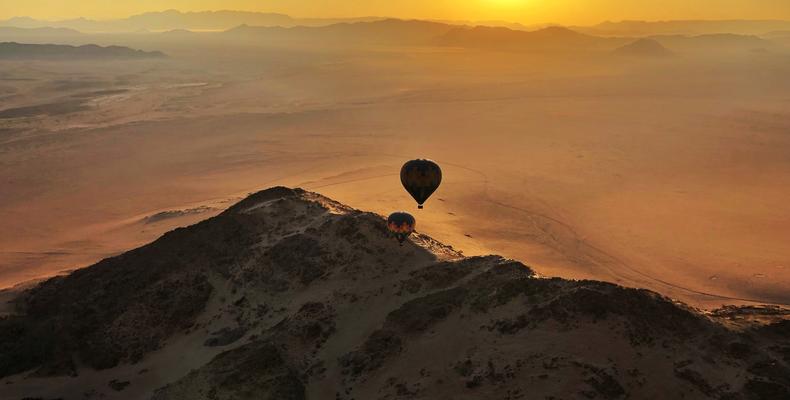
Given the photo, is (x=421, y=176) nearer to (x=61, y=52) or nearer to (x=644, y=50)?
(x=644, y=50)

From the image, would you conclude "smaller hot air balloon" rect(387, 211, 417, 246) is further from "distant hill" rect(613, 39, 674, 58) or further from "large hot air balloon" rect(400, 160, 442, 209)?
"distant hill" rect(613, 39, 674, 58)

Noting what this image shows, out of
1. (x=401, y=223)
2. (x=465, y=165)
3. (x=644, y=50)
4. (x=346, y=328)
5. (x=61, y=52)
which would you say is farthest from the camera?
(x=644, y=50)

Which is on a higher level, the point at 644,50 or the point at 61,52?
the point at 644,50

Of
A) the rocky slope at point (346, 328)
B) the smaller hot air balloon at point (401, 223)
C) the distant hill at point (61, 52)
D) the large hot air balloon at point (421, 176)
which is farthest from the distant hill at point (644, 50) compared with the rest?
the smaller hot air balloon at point (401, 223)

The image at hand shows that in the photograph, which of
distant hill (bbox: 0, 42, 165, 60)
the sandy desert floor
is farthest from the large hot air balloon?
distant hill (bbox: 0, 42, 165, 60)

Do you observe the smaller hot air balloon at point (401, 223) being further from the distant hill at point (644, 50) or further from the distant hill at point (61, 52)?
the distant hill at point (61, 52)

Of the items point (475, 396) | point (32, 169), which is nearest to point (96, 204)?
point (32, 169)

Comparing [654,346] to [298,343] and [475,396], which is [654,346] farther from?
[298,343]

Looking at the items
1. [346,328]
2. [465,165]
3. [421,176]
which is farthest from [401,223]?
[465,165]
